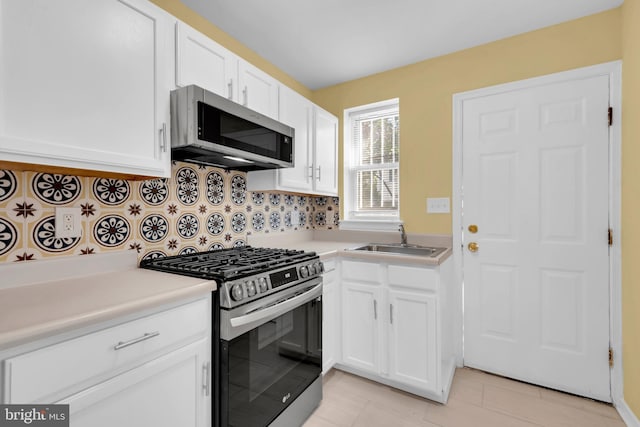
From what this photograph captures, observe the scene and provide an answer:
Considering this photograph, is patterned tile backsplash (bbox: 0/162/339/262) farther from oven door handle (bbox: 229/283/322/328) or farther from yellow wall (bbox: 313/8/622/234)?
yellow wall (bbox: 313/8/622/234)

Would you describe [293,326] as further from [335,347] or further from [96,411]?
[96,411]

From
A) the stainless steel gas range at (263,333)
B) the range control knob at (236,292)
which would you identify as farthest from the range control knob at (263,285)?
the range control knob at (236,292)

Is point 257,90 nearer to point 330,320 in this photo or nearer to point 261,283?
point 261,283

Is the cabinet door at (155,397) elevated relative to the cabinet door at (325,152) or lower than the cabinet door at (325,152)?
lower

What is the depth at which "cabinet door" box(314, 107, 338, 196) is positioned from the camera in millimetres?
2529

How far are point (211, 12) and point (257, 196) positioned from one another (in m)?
1.28

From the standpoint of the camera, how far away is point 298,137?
7.51 ft

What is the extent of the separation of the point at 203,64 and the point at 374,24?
1.22 metres

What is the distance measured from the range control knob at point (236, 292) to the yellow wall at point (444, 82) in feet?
5.69

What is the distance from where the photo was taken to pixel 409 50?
2.37 meters

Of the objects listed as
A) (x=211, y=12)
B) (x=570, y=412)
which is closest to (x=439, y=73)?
(x=211, y=12)

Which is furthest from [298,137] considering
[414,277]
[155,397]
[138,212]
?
[155,397]

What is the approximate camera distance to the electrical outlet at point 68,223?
129cm

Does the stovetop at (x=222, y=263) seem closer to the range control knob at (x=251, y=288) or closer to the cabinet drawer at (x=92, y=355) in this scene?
the range control knob at (x=251, y=288)
